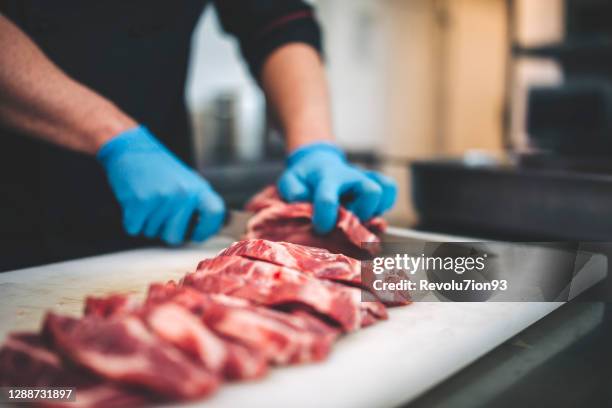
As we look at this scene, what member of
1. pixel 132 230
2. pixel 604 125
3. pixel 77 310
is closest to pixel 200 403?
pixel 77 310

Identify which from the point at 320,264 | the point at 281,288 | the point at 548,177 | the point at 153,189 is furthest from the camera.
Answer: the point at 548,177

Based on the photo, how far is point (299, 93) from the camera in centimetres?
210

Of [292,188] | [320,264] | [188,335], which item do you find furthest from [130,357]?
[292,188]

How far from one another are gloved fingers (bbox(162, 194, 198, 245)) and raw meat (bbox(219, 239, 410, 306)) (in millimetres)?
291

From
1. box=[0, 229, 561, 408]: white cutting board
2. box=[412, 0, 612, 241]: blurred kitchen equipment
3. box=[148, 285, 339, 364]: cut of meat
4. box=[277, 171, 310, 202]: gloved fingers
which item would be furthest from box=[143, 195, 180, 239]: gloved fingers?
box=[412, 0, 612, 241]: blurred kitchen equipment

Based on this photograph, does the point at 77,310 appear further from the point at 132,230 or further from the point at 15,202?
the point at 15,202

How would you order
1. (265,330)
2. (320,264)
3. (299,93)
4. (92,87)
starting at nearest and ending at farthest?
1. (265,330)
2. (320,264)
3. (92,87)
4. (299,93)

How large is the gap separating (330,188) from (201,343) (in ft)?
2.63

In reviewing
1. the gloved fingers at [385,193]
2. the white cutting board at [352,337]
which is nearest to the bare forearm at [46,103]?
the white cutting board at [352,337]

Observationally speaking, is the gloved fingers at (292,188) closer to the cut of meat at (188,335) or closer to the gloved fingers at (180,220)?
the gloved fingers at (180,220)

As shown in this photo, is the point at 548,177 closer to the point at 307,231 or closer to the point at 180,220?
the point at 307,231

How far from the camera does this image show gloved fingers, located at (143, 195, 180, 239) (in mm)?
1481

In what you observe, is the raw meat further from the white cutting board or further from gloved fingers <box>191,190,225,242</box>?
gloved fingers <box>191,190,225,242</box>

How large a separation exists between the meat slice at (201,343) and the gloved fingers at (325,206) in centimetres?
69
